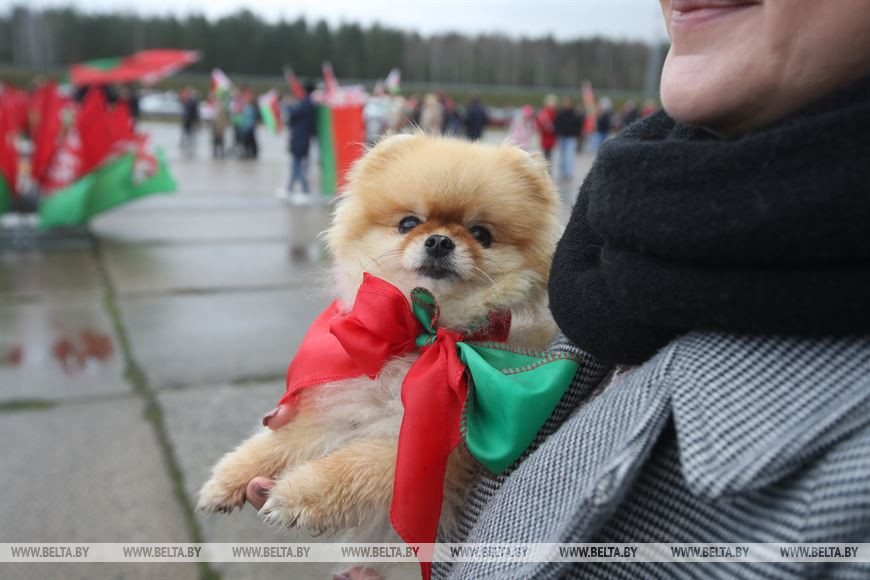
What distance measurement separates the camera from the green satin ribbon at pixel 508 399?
51.6 inches

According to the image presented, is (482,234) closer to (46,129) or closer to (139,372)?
(139,372)

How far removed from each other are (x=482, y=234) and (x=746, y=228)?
101 cm

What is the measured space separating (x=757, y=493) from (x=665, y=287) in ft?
0.99

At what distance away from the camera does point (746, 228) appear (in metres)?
0.91

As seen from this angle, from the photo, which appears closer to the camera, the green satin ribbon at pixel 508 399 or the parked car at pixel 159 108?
the green satin ribbon at pixel 508 399

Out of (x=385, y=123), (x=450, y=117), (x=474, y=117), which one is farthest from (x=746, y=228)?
(x=450, y=117)

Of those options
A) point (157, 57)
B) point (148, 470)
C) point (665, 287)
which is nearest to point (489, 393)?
point (665, 287)

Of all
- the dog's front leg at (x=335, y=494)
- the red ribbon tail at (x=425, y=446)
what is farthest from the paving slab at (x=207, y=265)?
the red ribbon tail at (x=425, y=446)

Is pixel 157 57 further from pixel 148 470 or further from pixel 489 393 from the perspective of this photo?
pixel 489 393

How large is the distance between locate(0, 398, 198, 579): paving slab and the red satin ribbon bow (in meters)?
1.74

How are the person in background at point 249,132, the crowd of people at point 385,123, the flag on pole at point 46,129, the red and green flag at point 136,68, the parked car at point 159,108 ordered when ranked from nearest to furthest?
1. the flag on pole at point 46,129
2. the red and green flag at point 136,68
3. the crowd of people at point 385,123
4. the person in background at point 249,132
5. the parked car at point 159,108

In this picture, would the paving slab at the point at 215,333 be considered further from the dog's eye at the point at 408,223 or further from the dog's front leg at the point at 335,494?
the dog's front leg at the point at 335,494

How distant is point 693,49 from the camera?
1.12 meters

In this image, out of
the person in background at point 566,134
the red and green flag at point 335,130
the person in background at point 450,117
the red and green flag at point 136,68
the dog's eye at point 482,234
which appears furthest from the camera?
the person in background at point 450,117
